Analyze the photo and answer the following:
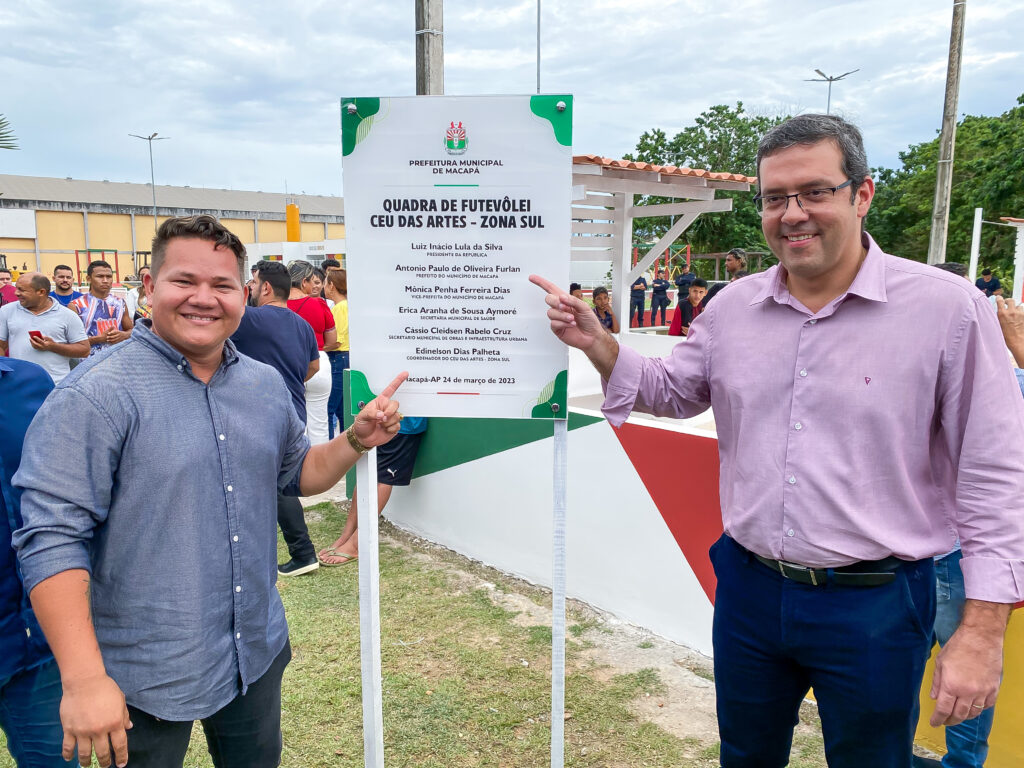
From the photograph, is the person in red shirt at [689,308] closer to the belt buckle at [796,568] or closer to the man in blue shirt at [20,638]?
the belt buckle at [796,568]

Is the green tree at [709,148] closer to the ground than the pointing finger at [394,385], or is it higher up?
higher up

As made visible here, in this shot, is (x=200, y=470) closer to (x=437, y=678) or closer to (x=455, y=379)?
(x=455, y=379)

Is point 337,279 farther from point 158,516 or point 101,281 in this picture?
point 158,516

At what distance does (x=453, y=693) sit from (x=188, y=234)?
2.38m

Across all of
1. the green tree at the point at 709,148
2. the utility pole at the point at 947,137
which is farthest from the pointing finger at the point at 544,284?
the green tree at the point at 709,148

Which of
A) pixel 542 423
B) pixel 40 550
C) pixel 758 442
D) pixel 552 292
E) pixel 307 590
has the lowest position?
pixel 307 590

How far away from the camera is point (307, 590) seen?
4215 millimetres

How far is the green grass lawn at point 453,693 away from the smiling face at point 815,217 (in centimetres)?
198

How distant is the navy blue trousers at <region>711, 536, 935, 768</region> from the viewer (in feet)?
5.24

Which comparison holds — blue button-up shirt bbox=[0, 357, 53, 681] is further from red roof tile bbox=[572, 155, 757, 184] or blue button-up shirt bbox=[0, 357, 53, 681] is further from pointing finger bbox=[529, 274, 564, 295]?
red roof tile bbox=[572, 155, 757, 184]

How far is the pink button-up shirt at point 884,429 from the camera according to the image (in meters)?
1.51

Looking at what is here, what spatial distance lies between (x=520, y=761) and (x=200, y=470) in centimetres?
191

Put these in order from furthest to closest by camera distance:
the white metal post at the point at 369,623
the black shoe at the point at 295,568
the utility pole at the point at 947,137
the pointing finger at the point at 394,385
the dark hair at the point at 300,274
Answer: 1. the utility pole at the point at 947,137
2. the dark hair at the point at 300,274
3. the black shoe at the point at 295,568
4. the white metal post at the point at 369,623
5. the pointing finger at the point at 394,385

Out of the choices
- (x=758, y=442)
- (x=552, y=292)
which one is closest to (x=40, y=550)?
(x=552, y=292)
